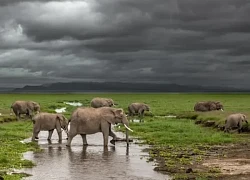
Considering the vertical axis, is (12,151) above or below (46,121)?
below

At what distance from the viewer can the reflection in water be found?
15891 millimetres

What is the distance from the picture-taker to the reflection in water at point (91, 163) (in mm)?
15891

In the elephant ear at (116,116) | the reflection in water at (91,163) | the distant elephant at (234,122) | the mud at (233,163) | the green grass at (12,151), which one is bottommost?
the reflection in water at (91,163)

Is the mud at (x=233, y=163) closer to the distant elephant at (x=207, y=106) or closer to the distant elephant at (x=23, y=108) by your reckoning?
Result: the distant elephant at (x=23, y=108)

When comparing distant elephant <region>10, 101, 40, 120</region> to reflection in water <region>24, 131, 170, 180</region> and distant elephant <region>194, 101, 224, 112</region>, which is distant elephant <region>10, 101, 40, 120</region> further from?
distant elephant <region>194, 101, 224, 112</region>

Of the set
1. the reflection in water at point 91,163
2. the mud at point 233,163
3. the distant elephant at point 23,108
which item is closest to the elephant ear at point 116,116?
the reflection in water at point 91,163

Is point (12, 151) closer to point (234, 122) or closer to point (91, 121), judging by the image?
point (91, 121)

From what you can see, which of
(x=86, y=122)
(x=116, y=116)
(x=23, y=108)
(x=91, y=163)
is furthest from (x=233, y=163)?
(x=23, y=108)

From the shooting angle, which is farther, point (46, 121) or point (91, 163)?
point (46, 121)

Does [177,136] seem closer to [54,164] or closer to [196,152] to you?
[196,152]

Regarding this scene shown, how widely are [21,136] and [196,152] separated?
483 inches

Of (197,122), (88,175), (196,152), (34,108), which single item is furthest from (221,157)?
(34,108)

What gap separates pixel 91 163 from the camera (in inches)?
732

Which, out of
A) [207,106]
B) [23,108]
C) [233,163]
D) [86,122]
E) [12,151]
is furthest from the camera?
[207,106]
